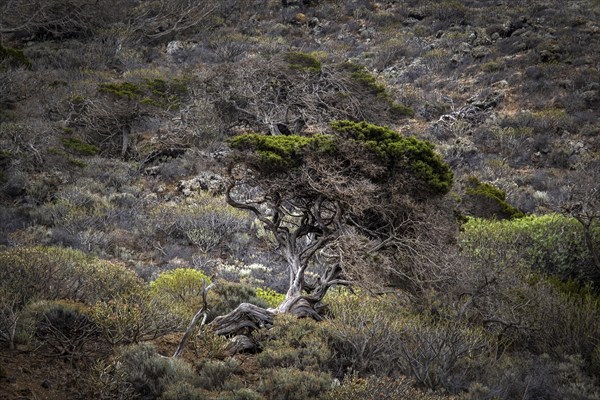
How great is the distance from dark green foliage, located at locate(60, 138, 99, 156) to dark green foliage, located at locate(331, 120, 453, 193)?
12.9 m

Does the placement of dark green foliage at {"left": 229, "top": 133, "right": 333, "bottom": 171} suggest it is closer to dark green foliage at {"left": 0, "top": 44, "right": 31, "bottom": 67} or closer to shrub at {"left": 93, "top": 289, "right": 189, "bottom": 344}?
shrub at {"left": 93, "top": 289, "right": 189, "bottom": 344}

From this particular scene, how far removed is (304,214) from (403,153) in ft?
5.62

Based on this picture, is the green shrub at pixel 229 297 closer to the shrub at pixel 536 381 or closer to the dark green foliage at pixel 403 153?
the dark green foliage at pixel 403 153

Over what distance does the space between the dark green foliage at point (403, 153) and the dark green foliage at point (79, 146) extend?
12.9 metres

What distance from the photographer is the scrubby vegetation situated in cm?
507

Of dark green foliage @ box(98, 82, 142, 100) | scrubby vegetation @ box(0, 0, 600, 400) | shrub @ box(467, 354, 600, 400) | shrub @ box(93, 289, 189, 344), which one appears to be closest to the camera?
shrub @ box(467, 354, 600, 400)

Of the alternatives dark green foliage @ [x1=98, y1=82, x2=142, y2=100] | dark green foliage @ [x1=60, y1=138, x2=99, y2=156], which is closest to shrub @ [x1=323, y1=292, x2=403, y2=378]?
dark green foliage @ [x1=60, y1=138, x2=99, y2=156]

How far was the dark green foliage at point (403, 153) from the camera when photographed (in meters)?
6.49

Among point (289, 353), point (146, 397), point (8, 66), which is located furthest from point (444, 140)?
point (8, 66)

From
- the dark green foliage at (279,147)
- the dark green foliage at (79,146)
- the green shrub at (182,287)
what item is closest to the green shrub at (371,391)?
the dark green foliage at (279,147)

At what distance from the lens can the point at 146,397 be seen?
4395 mm

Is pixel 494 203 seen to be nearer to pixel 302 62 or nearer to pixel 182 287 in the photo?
pixel 182 287

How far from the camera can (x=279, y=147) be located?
21.3 ft

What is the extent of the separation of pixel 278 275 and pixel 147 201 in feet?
19.9
